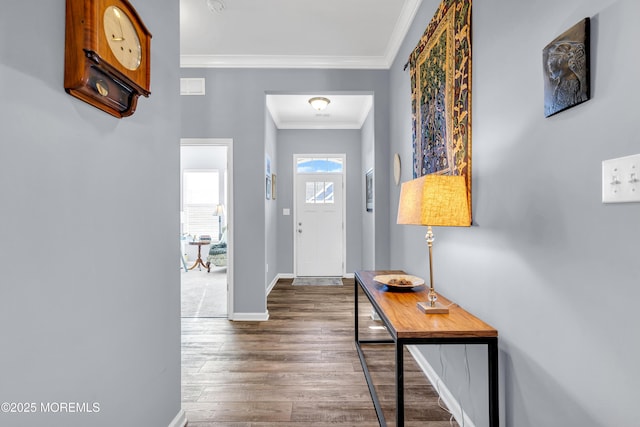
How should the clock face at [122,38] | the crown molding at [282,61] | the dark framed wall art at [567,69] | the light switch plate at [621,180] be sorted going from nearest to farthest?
1. the light switch plate at [621,180]
2. the dark framed wall art at [567,69]
3. the clock face at [122,38]
4. the crown molding at [282,61]

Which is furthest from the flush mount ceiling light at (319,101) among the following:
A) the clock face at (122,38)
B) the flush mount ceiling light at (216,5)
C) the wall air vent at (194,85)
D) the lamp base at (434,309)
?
the lamp base at (434,309)

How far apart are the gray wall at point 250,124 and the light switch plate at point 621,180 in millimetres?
2602

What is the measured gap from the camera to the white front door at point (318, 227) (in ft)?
18.2

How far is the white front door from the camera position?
5.55 meters

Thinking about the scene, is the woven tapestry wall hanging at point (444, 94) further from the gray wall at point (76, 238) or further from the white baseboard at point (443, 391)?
the gray wall at point (76, 238)

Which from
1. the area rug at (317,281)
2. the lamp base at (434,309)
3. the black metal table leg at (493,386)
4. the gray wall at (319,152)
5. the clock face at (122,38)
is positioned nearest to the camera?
the clock face at (122,38)

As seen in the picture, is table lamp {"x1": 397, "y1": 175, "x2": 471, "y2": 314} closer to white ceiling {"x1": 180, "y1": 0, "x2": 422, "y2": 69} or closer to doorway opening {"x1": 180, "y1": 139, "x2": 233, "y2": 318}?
white ceiling {"x1": 180, "y1": 0, "x2": 422, "y2": 69}

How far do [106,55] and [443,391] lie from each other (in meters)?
2.36

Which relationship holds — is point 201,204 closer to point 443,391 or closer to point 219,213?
point 219,213

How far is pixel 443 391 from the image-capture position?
1938 mm

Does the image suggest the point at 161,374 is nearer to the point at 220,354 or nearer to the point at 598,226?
the point at 220,354

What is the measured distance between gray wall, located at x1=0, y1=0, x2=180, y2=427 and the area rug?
358cm

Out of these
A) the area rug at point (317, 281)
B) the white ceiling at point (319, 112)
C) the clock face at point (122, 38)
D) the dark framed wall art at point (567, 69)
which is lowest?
the area rug at point (317, 281)

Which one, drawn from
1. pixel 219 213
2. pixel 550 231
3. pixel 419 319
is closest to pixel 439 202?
pixel 550 231
